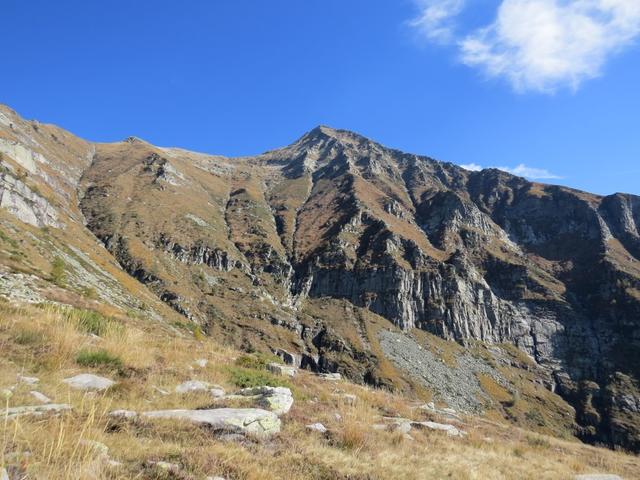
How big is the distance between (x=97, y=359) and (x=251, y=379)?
14.3 ft

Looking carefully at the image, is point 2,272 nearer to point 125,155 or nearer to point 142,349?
point 142,349

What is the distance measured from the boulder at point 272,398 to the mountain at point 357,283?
67019 mm

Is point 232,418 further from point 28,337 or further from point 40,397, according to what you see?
point 28,337

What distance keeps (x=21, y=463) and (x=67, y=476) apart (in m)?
0.75

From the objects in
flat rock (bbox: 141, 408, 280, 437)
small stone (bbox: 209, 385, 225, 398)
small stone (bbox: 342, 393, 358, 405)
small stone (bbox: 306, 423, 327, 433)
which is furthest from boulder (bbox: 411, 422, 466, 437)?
small stone (bbox: 209, 385, 225, 398)

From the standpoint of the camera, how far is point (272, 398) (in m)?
9.10

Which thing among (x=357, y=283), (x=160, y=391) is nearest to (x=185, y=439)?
(x=160, y=391)

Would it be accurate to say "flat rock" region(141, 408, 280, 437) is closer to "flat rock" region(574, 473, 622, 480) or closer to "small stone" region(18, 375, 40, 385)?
"small stone" region(18, 375, 40, 385)

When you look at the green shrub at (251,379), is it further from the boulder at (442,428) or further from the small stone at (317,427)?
the boulder at (442,428)

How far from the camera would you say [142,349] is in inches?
454

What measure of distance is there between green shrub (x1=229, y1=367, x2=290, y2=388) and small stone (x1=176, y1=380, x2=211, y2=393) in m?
1.51

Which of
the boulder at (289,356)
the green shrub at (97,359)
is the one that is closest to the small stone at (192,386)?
the green shrub at (97,359)

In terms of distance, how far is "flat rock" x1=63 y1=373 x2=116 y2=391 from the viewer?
7465 mm

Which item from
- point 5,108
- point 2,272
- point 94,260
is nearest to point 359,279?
point 94,260
